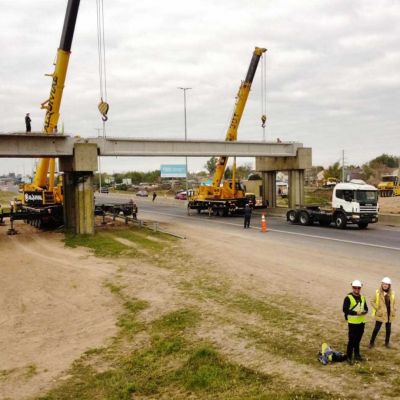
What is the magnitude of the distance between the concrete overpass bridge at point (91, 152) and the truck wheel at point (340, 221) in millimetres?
9349

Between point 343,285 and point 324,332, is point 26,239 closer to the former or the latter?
point 343,285

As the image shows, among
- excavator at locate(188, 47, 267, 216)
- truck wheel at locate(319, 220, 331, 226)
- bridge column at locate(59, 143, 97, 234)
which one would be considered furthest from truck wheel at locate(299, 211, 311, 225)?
bridge column at locate(59, 143, 97, 234)

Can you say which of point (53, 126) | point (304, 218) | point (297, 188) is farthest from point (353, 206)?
point (53, 126)

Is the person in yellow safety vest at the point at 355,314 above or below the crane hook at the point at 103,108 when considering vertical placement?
below

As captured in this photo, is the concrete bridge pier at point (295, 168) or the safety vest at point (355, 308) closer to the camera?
the safety vest at point (355, 308)

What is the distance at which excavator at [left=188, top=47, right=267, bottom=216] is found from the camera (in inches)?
1467

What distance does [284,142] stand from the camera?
38.6 m

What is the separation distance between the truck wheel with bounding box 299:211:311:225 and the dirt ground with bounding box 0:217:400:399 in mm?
7999

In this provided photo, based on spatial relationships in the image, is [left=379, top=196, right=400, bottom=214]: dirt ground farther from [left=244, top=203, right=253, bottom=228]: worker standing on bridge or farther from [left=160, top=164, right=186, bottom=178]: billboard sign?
[left=160, top=164, right=186, bottom=178]: billboard sign

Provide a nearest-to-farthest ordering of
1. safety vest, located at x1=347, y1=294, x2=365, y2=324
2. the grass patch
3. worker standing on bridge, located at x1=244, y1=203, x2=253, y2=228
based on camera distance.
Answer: safety vest, located at x1=347, y1=294, x2=365, y2=324
the grass patch
worker standing on bridge, located at x1=244, y1=203, x2=253, y2=228

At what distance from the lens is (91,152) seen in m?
27.4

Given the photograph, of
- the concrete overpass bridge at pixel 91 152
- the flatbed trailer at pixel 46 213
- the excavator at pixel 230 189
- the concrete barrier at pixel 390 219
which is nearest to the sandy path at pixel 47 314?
the concrete overpass bridge at pixel 91 152

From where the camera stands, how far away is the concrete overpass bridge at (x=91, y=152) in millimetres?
26391

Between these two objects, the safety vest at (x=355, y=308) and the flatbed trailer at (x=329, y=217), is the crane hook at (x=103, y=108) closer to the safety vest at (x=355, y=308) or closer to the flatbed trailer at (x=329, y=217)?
the flatbed trailer at (x=329, y=217)
